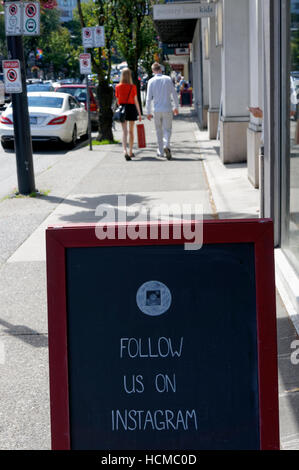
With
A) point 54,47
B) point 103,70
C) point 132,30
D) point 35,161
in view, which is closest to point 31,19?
point 35,161

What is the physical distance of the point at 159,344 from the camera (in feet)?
9.64

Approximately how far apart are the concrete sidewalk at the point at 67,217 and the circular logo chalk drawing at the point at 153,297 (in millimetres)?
1073

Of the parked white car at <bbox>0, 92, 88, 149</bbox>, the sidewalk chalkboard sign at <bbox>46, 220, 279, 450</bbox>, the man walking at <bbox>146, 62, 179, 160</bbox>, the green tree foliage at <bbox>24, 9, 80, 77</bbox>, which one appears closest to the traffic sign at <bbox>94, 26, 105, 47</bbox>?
the parked white car at <bbox>0, 92, 88, 149</bbox>

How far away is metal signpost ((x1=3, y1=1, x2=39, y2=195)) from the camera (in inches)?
412

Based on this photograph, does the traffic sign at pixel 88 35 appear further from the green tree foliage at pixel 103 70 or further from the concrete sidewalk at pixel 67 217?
the concrete sidewalk at pixel 67 217

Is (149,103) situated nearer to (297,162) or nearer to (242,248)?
(297,162)

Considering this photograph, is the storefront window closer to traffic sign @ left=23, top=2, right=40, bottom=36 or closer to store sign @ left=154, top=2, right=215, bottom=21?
traffic sign @ left=23, top=2, right=40, bottom=36

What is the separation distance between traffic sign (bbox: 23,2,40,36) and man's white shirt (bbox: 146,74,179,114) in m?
4.24

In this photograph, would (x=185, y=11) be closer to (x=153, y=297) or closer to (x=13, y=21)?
(x=13, y=21)

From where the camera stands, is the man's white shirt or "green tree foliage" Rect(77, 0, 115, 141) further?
"green tree foliage" Rect(77, 0, 115, 141)

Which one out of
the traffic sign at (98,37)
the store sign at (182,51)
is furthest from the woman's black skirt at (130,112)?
the store sign at (182,51)

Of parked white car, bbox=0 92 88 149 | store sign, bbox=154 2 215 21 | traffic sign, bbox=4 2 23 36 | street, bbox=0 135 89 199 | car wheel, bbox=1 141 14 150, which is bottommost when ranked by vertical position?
street, bbox=0 135 89 199

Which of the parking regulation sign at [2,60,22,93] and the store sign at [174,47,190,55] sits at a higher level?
the store sign at [174,47,190,55]
